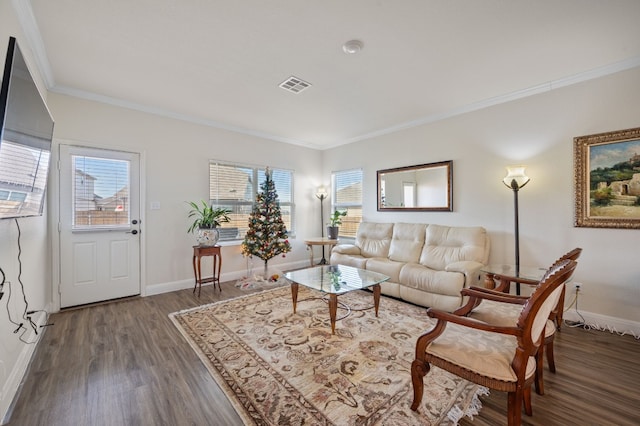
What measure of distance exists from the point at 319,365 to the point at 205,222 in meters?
2.83

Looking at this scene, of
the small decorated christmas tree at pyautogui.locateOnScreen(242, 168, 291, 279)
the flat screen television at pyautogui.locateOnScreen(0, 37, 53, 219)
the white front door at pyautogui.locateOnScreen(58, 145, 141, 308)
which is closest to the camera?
→ the flat screen television at pyautogui.locateOnScreen(0, 37, 53, 219)

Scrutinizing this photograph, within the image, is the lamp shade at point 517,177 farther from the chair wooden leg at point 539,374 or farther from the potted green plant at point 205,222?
the potted green plant at point 205,222

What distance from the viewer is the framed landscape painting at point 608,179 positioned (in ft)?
8.84

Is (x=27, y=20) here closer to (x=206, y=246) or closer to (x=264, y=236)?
(x=206, y=246)

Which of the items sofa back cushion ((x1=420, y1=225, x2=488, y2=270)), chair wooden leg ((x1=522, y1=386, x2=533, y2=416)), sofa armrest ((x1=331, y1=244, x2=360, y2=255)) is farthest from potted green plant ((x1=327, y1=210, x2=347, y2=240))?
chair wooden leg ((x1=522, y1=386, x2=533, y2=416))

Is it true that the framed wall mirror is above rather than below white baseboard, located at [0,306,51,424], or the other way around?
above

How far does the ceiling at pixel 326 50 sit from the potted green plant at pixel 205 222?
154 cm

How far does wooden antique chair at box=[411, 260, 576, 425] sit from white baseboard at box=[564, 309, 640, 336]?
2092mm

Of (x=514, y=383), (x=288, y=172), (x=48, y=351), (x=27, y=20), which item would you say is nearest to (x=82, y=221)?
(x=48, y=351)

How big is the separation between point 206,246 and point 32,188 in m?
2.40

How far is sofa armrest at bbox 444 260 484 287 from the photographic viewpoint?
304 cm

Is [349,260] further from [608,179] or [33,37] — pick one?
[33,37]

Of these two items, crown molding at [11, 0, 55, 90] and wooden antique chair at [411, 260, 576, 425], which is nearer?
wooden antique chair at [411, 260, 576, 425]

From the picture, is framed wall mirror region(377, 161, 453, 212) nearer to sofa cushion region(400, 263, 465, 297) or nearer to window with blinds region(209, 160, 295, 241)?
sofa cushion region(400, 263, 465, 297)
